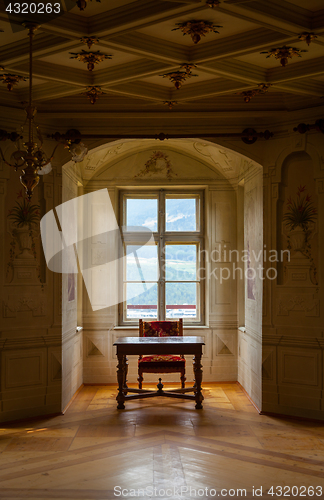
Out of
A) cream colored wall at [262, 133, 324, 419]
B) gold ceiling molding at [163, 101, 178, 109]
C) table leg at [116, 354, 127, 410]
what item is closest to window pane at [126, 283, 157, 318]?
table leg at [116, 354, 127, 410]

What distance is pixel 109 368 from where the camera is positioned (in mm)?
7176

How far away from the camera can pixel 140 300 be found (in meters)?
7.52

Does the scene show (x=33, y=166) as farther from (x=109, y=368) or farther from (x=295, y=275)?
(x=109, y=368)

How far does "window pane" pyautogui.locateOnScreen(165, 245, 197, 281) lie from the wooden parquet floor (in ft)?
6.96

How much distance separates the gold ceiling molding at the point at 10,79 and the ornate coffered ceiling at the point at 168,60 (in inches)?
6.7

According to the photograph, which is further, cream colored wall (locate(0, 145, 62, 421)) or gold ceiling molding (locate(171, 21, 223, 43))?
cream colored wall (locate(0, 145, 62, 421))

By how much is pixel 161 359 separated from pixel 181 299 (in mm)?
1492

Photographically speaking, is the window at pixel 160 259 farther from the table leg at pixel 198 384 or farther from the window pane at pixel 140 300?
the table leg at pixel 198 384

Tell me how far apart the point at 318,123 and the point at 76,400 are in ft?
14.9

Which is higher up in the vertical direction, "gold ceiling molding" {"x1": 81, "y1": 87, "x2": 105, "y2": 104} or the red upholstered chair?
"gold ceiling molding" {"x1": 81, "y1": 87, "x2": 105, "y2": 104}

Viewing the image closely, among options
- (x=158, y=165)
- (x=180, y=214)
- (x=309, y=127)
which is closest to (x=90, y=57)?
(x=309, y=127)

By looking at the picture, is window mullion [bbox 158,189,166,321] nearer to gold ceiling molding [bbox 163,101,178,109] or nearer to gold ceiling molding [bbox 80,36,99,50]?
gold ceiling molding [bbox 163,101,178,109]

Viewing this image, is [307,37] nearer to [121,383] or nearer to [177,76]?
[177,76]

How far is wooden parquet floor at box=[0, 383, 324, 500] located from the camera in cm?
366
